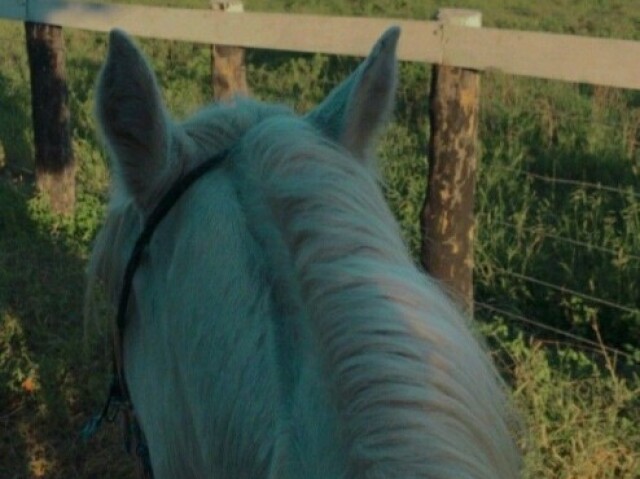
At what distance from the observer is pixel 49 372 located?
5.09m

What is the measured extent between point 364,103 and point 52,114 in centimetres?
580

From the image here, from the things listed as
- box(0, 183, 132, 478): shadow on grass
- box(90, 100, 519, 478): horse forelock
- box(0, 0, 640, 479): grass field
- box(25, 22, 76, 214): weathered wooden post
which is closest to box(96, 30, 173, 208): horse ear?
box(90, 100, 519, 478): horse forelock

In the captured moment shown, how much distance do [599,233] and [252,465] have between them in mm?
5003

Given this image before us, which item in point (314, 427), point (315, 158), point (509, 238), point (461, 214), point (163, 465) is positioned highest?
point (315, 158)

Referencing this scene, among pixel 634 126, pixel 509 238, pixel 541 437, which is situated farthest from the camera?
pixel 634 126

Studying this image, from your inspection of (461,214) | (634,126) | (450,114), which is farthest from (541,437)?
(634,126)

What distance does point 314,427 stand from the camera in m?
1.33

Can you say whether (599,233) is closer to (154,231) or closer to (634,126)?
(634,126)

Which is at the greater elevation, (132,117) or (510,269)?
(132,117)

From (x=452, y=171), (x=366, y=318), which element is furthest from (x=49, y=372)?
(x=366, y=318)

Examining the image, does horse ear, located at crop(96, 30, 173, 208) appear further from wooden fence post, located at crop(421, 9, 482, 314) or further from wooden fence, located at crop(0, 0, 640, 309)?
wooden fence post, located at crop(421, 9, 482, 314)

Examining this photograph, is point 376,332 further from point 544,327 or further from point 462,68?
point 544,327

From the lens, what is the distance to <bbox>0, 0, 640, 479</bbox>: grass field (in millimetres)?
4203

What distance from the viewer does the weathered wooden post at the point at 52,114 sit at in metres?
7.36
